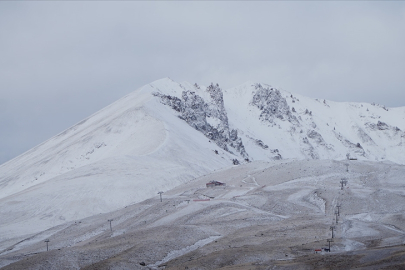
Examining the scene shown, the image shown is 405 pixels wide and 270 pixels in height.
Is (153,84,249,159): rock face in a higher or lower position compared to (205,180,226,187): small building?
higher

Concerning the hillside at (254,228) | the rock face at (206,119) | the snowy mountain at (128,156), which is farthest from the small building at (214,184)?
the rock face at (206,119)

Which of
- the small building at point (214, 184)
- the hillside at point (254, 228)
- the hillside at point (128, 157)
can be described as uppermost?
the hillside at point (128, 157)

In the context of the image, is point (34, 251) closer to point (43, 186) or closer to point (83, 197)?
point (83, 197)

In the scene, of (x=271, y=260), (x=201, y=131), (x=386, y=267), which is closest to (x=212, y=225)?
(x=271, y=260)

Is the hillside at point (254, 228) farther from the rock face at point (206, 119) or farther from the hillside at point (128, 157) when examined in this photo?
the rock face at point (206, 119)

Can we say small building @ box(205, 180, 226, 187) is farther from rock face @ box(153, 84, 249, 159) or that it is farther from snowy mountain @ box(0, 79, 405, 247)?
rock face @ box(153, 84, 249, 159)

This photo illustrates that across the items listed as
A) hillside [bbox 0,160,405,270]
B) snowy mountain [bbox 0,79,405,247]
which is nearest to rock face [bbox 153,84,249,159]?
snowy mountain [bbox 0,79,405,247]

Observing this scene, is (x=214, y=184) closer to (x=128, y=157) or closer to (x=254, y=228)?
(x=128, y=157)

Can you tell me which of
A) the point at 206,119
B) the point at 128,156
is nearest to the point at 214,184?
the point at 128,156

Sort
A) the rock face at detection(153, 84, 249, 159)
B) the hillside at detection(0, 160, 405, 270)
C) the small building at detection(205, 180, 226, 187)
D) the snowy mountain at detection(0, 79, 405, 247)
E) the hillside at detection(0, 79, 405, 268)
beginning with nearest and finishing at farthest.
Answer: the hillside at detection(0, 160, 405, 270), the hillside at detection(0, 79, 405, 268), the snowy mountain at detection(0, 79, 405, 247), the small building at detection(205, 180, 226, 187), the rock face at detection(153, 84, 249, 159)
